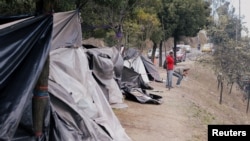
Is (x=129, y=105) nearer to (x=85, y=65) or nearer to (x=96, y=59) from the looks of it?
(x=96, y=59)

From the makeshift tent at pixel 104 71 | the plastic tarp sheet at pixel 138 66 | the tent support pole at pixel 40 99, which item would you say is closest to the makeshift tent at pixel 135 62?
the plastic tarp sheet at pixel 138 66

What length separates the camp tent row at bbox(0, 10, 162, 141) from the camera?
434 centimetres

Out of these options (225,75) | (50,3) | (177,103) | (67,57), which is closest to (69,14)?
(67,57)

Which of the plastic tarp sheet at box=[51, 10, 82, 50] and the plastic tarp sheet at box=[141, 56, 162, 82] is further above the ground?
the plastic tarp sheet at box=[51, 10, 82, 50]

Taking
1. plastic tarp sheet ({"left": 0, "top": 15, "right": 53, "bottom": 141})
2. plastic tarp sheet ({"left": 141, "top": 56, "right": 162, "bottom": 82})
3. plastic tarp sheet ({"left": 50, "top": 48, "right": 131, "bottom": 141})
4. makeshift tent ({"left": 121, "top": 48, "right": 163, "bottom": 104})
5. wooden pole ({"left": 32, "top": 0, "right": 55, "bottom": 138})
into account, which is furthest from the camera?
plastic tarp sheet ({"left": 141, "top": 56, "right": 162, "bottom": 82})

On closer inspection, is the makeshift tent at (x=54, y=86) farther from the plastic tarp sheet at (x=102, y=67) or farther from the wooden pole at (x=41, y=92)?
the plastic tarp sheet at (x=102, y=67)

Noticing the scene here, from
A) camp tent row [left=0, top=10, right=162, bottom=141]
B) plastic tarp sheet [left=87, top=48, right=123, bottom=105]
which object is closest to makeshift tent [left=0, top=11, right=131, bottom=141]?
camp tent row [left=0, top=10, right=162, bottom=141]

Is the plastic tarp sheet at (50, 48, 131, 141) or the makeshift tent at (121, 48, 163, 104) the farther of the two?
the makeshift tent at (121, 48, 163, 104)

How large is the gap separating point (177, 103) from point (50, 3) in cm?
944

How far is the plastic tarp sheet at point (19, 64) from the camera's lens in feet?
13.9

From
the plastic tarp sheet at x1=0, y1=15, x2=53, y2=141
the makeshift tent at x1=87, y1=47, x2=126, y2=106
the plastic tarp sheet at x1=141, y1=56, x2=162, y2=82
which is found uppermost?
the plastic tarp sheet at x1=0, y1=15, x2=53, y2=141

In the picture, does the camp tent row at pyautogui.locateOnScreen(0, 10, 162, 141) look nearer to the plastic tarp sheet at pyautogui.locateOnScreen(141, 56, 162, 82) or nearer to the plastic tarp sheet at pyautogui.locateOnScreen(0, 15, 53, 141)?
the plastic tarp sheet at pyautogui.locateOnScreen(0, 15, 53, 141)

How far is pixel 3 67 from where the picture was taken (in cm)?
429

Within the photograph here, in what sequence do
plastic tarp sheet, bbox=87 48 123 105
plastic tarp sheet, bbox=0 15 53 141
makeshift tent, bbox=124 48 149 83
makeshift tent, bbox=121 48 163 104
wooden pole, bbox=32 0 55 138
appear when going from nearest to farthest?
1. plastic tarp sheet, bbox=0 15 53 141
2. wooden pole, bbox=32 0 55 138
3. plastic tarp sheet, bbox=87 48 123 105
4. makeshift tent, bbox=121 48 163 104
5. makeshift tent, bbox=124 48 149 83
